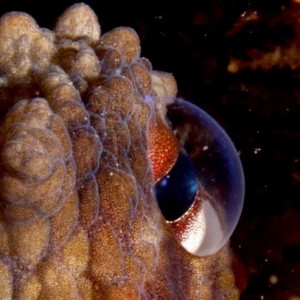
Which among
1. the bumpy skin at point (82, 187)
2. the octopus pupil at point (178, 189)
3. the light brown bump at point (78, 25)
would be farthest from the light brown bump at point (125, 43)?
the octopus pupil at point (178, 189)

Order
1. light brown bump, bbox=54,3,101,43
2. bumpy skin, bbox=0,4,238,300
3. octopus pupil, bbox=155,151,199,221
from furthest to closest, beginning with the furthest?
light brown bump, bbox=54,3,101,43
octopus pupil, bbox=155,151,199,221
bumpy skin, bbox=0,4,238,300

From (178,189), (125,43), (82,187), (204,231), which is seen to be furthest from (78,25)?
(204,231)

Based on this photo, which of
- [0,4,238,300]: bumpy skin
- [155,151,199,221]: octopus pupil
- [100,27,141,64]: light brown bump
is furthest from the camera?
[100,27,141,64]: light brown bump

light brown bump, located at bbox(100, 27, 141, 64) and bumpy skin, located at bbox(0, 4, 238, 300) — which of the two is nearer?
bumpy skin, located at bbox(0, 4, 238, 300)

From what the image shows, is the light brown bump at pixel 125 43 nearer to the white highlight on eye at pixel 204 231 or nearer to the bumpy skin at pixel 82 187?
the bumpy skin at pixel 82 187

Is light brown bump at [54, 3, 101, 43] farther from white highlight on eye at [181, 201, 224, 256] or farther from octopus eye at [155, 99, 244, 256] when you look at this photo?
white highlight on eye at [181, 201, 224, 256]

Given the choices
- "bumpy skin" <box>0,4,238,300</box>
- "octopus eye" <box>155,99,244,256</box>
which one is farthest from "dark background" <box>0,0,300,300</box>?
"octopus eye" <box>155,99,244,256</box>

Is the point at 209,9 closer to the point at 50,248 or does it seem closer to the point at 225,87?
the point at 225,87
